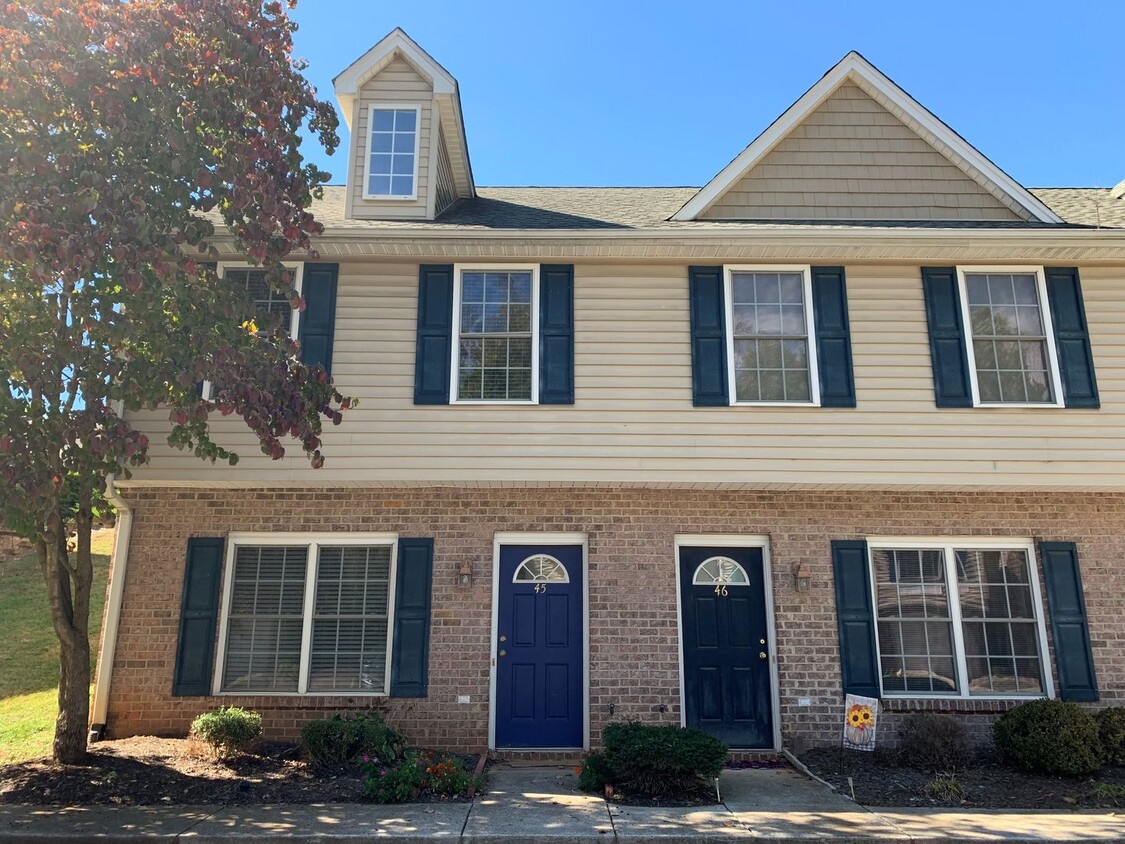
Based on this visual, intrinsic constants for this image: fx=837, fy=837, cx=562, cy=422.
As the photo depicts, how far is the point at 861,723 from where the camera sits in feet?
26.4

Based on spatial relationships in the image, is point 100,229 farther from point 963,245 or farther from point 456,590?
point 963,245

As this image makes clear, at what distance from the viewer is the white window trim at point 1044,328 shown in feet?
29.4

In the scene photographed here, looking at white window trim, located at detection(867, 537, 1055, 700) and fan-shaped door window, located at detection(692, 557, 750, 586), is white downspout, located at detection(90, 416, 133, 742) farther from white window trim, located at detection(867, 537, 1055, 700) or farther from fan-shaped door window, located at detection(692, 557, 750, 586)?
white window trim, located at detection(867, 537, 1055, 700)

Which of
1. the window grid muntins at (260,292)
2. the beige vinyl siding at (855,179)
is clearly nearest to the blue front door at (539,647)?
the window grid muntins at (260,292)

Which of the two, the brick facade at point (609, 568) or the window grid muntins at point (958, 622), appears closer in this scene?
the brick facade at point (609, 568)

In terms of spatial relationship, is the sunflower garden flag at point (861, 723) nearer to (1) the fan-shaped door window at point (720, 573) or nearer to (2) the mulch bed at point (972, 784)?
(2) the mulch bed at point (972, 784)

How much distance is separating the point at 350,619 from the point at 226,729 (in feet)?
5.36

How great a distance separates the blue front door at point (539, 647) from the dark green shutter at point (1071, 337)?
560cm

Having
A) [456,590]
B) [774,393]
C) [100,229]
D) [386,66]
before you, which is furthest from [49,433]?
[774,393]

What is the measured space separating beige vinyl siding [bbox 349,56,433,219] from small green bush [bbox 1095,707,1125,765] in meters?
8.86

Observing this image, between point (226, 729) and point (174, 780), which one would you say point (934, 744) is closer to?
point (226, 729)

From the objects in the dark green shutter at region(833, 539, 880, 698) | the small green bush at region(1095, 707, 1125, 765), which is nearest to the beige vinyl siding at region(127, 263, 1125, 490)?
the dark green shutter at region(833, 539, 880, 698)

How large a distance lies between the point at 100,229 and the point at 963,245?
829 centimetres

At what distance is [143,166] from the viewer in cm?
673
